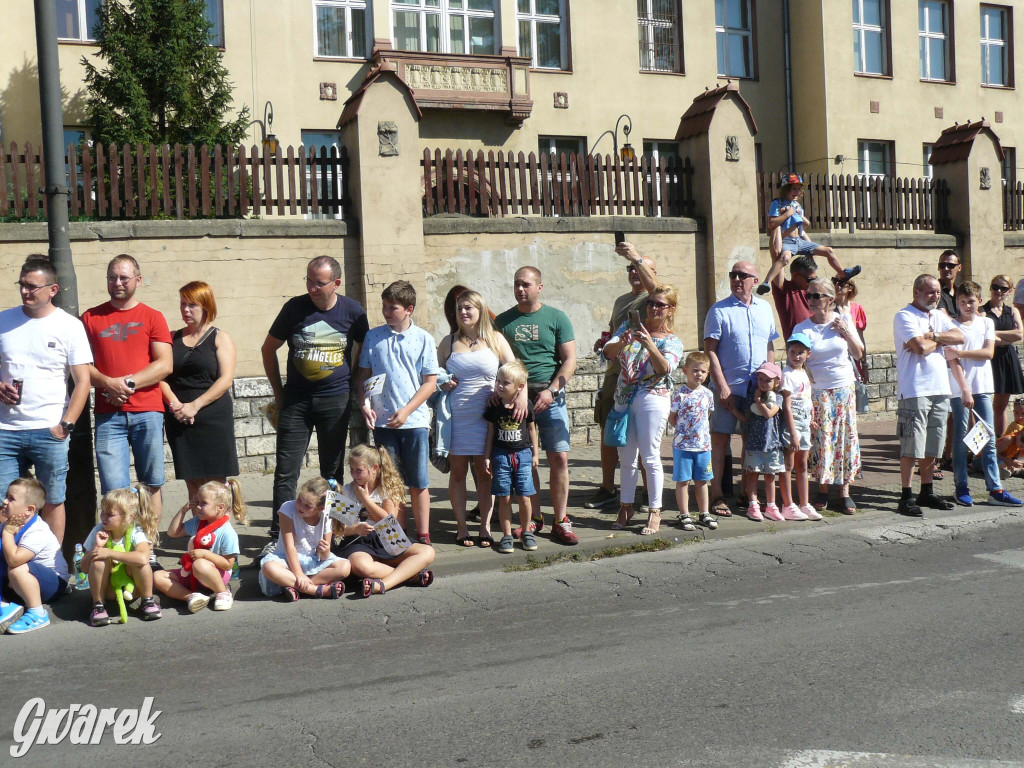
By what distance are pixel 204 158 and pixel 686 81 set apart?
14298 mm

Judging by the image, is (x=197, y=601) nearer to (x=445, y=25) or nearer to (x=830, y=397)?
(x=830, y=397)

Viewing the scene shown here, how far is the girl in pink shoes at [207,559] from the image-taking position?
6051 millimetres

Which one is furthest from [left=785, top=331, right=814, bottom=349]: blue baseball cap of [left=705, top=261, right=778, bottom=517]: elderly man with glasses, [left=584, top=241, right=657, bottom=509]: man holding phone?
[left=584, top=241, right=657, bottom=509]: man holding phone

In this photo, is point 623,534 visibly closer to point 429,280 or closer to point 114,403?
point 114,403

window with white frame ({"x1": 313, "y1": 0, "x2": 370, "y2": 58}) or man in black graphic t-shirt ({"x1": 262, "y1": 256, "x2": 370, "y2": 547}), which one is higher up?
window with white frame ({"x1": 313, "y1": 0, "x2": 370, "y2": 58})

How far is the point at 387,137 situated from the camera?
11266mm

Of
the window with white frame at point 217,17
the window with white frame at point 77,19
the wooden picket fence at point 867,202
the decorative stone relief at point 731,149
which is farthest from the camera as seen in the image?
the window with white frame at point 217,17

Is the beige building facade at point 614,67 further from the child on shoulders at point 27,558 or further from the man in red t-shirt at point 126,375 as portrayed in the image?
the child on shoulders at point 27,558

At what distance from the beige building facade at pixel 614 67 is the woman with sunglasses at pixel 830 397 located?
1282 centimetres

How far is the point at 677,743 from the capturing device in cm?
394

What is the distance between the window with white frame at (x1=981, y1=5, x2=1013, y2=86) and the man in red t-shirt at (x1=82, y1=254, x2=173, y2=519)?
23.8m

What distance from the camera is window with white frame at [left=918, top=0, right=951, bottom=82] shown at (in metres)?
24.0

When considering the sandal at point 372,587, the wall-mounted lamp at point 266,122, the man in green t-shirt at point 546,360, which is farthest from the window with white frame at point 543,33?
the sandal at point 372,587

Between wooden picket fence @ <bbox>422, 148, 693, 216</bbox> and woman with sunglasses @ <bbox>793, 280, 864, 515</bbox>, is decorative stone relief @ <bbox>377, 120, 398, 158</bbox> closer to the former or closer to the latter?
wooden picket fence @ <bbox>422, 148, 693, 216</bbox>
